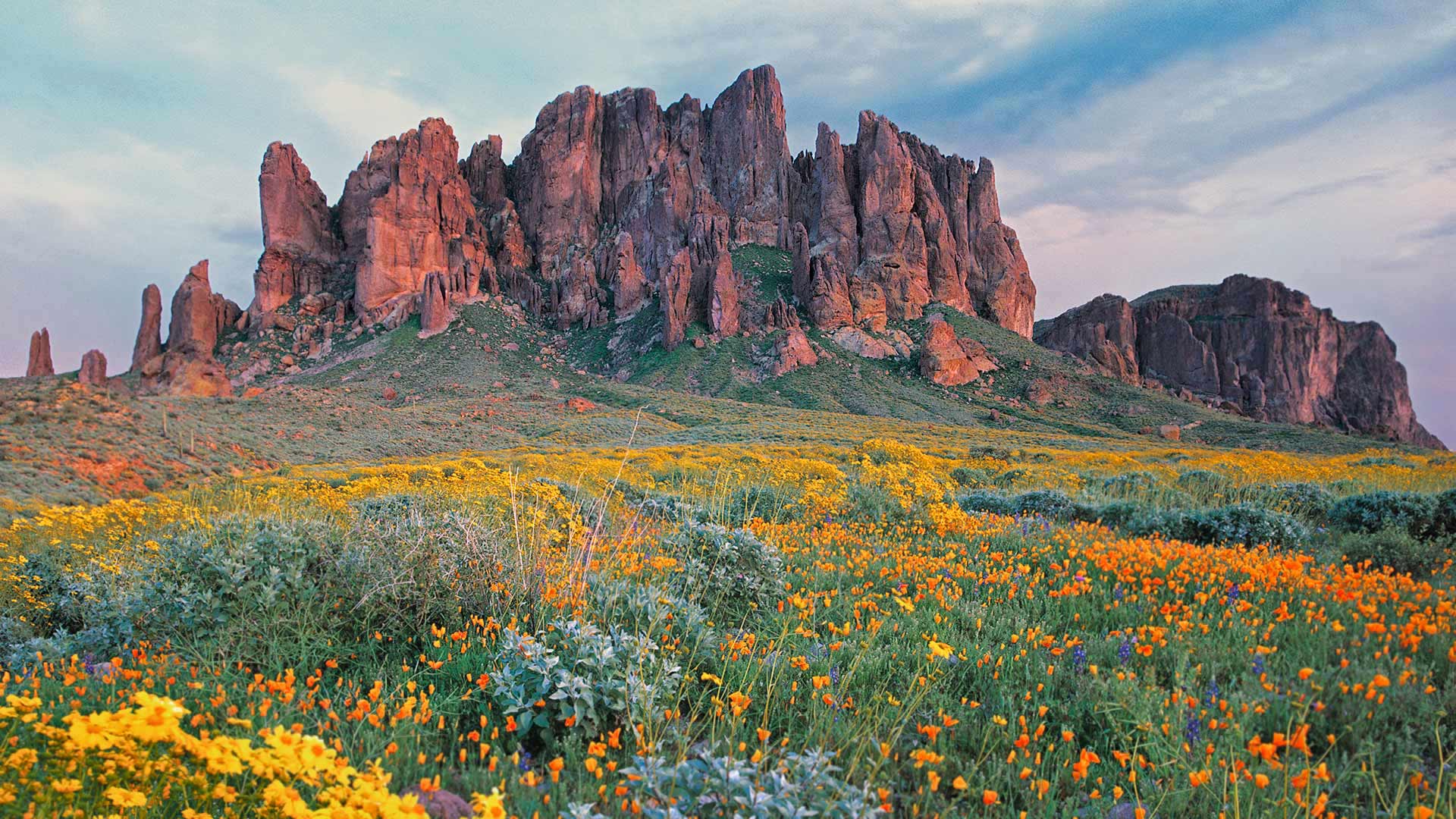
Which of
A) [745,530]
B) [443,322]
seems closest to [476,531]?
[745,530]

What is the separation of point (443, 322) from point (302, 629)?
98.1m

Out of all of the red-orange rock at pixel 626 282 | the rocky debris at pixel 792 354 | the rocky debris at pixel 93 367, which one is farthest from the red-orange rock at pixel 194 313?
the rocky debris at pixel 792 354

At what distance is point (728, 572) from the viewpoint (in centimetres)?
500

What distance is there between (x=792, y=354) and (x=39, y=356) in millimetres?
88789

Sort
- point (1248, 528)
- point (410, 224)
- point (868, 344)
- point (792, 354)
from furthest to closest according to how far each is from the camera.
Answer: point (410, 224)
point (868, 344)
point (792, 354)
point (1248, 528)

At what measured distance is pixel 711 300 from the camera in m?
90.2

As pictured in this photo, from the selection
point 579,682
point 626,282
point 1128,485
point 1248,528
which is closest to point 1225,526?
point 1248,528

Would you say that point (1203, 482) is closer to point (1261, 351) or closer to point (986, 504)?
point (986, 504)

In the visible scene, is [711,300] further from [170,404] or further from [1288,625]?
[1288,625]

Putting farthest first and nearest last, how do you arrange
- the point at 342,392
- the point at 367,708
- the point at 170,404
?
the point at 342,392 < the point at 170,404 < the point at 367,708

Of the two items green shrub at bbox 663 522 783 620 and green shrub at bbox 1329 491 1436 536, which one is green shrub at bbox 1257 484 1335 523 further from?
green shrub at bbox 663 522 783 620

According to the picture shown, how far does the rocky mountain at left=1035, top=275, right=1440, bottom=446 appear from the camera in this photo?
124 metres

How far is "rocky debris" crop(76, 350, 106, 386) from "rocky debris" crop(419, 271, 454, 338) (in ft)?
106

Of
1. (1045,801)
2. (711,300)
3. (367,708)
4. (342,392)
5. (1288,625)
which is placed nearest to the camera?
(1045,801)
